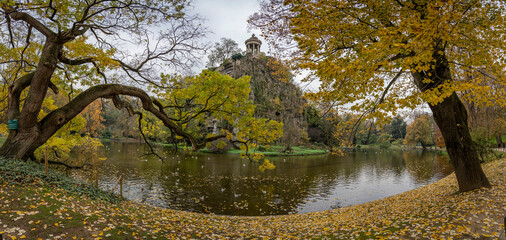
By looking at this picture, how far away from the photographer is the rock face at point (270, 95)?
56297 millimetres

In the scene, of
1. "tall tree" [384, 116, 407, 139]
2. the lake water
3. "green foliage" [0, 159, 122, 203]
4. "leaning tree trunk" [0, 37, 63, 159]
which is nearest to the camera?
"green foliage" [0, 159, 122, 203]

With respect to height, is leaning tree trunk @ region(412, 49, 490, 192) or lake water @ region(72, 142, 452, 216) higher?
leaning tree trunk @ region(412, 49, 490, 192)

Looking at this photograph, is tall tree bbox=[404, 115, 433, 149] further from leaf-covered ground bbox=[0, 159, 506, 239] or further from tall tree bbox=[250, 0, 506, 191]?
tall tree bbox=[250, 0, 506, 191]

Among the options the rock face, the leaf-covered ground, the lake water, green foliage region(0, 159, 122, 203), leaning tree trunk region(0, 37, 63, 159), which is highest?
the rock face

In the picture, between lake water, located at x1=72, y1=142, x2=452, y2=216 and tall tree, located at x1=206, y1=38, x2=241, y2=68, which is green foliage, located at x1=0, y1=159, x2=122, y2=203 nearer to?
lake water, located at x1=72, y1=142, x2=452, y2=216

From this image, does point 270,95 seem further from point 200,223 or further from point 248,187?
point 200,223

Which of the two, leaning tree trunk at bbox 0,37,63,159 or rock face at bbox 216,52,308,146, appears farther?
rock face at bbox 216,52,308,146

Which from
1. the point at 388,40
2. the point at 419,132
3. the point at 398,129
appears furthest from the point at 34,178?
the point at 398,129

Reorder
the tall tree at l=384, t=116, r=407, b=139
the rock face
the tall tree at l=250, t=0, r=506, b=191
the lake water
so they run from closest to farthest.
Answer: the tall tree at l=250, t=0, r=506, b=191, the lake water, the rock face, the tall tree at l=384, t=116, r=407, b=139

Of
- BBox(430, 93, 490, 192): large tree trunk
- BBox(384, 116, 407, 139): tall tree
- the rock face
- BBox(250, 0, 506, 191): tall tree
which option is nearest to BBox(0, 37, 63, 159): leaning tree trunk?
BBox(250, 0, 506, 191): tall tree

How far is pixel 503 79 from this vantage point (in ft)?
18.9

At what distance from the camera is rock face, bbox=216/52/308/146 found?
56.3 metres

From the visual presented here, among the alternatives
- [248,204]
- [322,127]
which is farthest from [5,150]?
[322,127]

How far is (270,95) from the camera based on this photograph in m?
60.8
